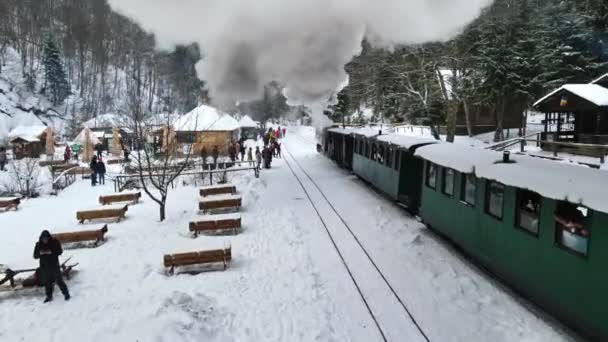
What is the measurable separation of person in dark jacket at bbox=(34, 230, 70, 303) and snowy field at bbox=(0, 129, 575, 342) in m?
0.24

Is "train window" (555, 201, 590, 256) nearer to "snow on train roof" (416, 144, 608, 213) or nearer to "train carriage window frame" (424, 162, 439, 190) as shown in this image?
"snow on train roof" (416, 144, 608, 213)

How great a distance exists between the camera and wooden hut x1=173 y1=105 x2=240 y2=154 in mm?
30906

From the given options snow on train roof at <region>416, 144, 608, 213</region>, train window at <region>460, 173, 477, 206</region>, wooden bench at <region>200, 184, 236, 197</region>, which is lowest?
wooden bench at <region>200, 184, 236, 197</region>

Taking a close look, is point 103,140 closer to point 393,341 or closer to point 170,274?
point 170,274

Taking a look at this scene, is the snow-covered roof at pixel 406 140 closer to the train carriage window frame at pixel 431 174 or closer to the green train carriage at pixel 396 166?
the green train carriage at pixel 396 166

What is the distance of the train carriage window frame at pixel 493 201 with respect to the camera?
27.8 ft

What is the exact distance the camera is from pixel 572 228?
6.47 m

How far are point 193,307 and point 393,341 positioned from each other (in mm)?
3407

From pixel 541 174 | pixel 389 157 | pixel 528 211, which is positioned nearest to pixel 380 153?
pixel 389 157

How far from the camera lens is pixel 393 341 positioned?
6.54m

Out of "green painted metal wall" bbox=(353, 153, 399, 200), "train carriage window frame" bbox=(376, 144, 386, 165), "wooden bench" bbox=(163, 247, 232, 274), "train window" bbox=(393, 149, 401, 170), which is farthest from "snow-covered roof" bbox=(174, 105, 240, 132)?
"wooden bench" bbox=(163, 247, 232, 274)

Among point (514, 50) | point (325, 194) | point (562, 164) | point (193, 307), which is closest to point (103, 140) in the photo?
point (325, 194)

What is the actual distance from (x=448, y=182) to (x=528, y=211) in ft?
12.3

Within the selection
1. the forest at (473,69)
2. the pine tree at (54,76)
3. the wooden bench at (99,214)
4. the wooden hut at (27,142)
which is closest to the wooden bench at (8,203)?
the wooden bench at (99,214)
